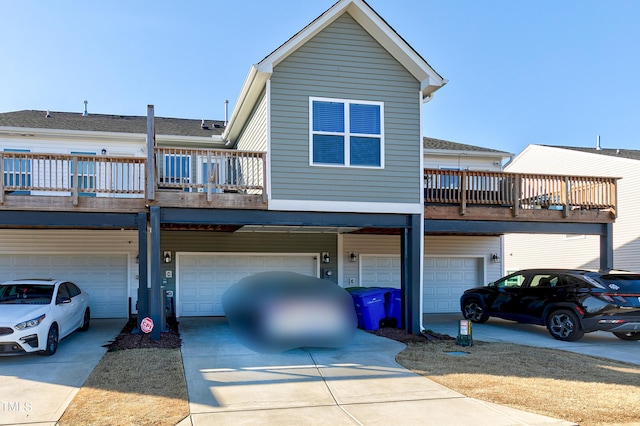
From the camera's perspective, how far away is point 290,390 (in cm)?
703

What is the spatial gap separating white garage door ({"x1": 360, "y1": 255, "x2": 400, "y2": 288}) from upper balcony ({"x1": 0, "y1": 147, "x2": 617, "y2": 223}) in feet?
12.5

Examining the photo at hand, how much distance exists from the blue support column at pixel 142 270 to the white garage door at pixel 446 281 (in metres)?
9.18

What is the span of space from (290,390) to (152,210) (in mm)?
5252

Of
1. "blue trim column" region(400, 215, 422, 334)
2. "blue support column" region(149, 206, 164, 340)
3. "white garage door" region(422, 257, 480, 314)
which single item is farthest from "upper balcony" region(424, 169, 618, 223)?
"blue support column" region(149, 206, 164, 340)

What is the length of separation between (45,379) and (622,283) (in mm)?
10519

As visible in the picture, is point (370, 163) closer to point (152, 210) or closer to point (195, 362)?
point (152, 210)

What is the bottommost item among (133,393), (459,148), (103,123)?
(133,393)

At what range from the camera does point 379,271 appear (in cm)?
1630

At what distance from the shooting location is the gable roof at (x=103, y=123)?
15.0 meters

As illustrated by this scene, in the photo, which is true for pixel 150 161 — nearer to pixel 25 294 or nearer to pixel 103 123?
pixel 25 294

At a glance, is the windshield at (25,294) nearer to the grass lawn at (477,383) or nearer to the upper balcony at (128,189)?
the upper balcony at (128,189)

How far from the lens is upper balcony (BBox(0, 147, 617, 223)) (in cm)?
1056

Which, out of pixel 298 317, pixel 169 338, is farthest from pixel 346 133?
pixel 169 338

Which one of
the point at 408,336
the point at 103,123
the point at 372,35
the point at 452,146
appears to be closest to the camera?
the point at 408,336
